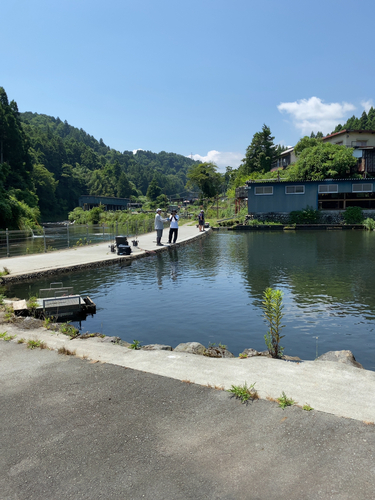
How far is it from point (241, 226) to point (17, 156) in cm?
5116

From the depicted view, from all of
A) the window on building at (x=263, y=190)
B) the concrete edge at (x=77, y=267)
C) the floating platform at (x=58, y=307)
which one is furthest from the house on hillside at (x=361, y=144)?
the floating platform at (x=58, y=307)

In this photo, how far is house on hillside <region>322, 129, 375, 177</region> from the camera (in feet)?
157

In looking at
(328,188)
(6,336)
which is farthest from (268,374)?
(328,188)

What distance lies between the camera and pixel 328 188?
45.5 m

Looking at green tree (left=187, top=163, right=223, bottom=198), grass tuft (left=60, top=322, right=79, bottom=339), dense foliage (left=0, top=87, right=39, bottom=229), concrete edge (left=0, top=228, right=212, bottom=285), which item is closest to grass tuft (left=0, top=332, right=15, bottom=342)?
grass tuft (left=60, top=322, right=79, bottom=339)

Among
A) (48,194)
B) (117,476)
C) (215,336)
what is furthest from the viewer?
(48,194)

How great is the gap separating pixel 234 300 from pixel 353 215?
3868cm

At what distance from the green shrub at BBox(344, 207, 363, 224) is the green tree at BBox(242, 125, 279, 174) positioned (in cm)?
2878

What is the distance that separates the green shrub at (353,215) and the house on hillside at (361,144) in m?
5.80

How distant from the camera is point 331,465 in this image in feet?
9.94

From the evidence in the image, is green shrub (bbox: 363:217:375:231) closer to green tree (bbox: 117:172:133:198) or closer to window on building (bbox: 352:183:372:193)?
window on building (bbox: 352:183:372:193)

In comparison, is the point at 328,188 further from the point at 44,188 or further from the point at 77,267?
the point at 44,188

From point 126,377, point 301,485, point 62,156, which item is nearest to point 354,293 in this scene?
point 126,377

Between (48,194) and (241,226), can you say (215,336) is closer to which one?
(241,226)
